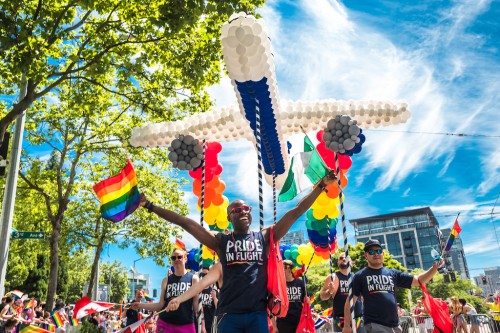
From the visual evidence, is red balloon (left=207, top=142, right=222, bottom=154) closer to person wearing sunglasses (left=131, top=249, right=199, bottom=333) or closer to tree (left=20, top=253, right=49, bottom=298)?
person wearing sunglasses (left=131, top=249, right=199, bottom=333)

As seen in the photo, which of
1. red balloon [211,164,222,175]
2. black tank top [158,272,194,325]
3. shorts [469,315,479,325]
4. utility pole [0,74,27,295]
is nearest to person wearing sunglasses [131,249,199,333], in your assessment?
black tank top [158,272,194,325]

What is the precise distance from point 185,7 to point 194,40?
100 inches

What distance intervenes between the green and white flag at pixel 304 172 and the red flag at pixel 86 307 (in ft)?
10.2

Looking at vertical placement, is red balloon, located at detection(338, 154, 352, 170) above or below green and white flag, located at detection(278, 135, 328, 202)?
above

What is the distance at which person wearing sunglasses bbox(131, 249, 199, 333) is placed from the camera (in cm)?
639

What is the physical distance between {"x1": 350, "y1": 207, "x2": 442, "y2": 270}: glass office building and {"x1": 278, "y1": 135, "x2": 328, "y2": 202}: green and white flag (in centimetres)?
13300

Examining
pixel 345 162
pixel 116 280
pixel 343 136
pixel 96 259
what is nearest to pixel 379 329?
pixel 343 136

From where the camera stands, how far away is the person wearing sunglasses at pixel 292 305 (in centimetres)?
713

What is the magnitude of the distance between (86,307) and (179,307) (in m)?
1.41

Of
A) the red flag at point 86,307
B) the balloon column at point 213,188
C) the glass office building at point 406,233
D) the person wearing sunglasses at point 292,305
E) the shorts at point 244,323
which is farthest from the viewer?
the glass office building at point 406,233

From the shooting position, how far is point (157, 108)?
1277cm

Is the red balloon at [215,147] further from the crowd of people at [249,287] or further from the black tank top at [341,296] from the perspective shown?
the black tank top at [341,296]

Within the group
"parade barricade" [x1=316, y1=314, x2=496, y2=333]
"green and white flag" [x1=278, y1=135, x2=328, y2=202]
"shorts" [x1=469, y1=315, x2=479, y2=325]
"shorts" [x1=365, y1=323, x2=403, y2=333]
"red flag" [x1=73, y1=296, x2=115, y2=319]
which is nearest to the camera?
"shorts" [x1=365, y1=323, x2=403, y2=333]

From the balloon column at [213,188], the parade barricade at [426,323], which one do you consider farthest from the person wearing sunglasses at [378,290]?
the parade barricade at [426,323]
